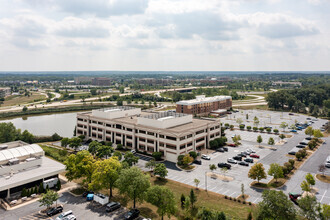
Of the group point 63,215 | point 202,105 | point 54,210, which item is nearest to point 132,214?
point 63,215

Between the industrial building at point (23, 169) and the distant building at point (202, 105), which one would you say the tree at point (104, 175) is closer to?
the industrial building at point (23, 169)

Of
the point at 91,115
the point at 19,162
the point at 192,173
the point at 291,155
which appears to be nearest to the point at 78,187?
the point at 19,162

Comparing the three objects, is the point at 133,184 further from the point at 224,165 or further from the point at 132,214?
the point at 224,165

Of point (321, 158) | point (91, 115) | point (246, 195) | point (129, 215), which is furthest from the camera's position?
point (91, 115)

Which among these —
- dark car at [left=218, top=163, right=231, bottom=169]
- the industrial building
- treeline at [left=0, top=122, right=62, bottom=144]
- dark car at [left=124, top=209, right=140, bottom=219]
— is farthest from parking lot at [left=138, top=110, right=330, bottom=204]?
treeline at [left=0, top=122, right=62, bottom=144]

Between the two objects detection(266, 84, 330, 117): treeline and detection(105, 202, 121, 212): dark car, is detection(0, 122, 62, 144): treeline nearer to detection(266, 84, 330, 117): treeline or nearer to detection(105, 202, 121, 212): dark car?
detection(105, 202, 121, 212): dark car

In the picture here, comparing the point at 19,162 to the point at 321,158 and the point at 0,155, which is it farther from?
the point at 321,158
